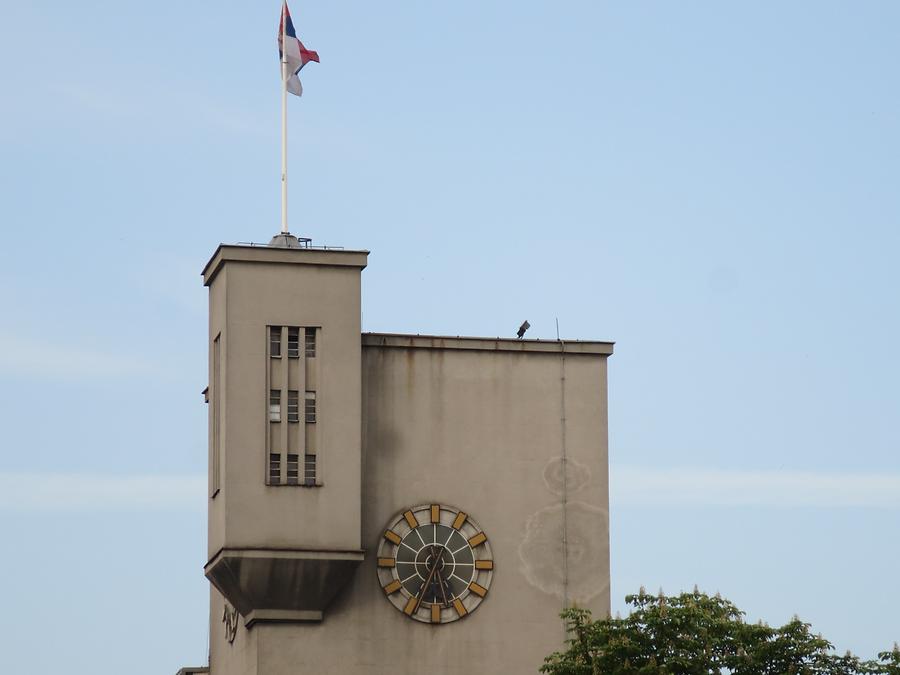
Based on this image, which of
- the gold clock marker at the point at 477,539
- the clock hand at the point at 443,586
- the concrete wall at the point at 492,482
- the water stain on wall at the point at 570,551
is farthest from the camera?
the water stain on wall at the point at 570,551

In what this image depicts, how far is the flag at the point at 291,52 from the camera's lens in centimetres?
8688

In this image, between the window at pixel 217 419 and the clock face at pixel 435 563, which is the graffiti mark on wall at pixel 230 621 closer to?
the window at pixel 217 419

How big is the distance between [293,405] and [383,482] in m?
4.53

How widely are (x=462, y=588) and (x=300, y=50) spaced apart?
796 inches

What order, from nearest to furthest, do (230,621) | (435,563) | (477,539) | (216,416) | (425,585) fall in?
(216,416)
(425,585)
(435,563)
(477,539)
(230,621)

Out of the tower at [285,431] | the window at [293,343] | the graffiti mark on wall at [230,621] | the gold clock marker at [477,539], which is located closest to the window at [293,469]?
the tower at [285,431]

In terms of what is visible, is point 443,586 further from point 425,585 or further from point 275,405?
point 275,405

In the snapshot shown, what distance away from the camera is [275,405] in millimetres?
81062

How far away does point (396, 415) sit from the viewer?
84000mm

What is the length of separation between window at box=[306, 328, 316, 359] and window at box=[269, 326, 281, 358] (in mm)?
947

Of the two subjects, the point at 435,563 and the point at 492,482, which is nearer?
the point at 435,563

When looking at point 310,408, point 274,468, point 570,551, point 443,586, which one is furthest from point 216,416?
point 570,551

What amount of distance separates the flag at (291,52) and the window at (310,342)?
10.3 metres

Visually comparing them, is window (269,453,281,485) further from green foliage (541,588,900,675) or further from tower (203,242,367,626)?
green foliage (541,588,900,675)
